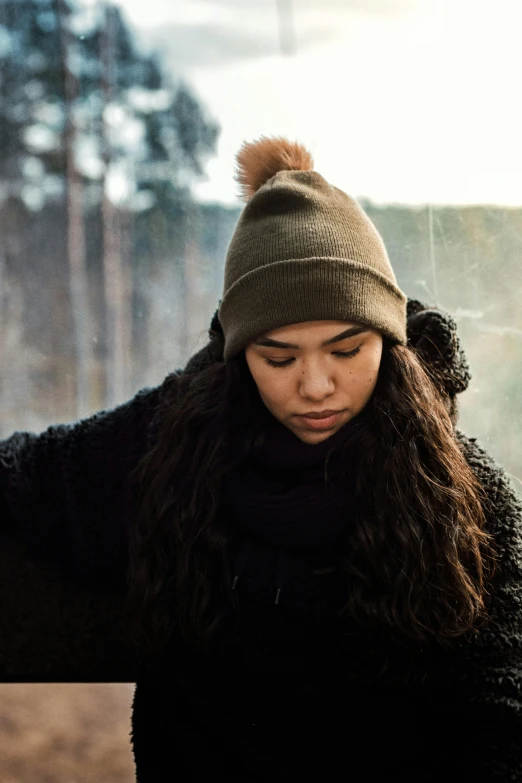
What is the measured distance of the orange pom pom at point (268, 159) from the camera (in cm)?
126

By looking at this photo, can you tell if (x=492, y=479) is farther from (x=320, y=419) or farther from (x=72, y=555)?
(x=72, y=555)

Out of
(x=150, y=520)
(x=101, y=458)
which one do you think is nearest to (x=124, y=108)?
(x=101, y=458)

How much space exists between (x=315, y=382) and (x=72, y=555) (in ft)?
2.02

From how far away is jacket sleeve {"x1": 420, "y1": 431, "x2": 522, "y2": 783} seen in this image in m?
1.07

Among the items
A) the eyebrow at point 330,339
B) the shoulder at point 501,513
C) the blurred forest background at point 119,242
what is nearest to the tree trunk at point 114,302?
the blurred forest background at point 119,242

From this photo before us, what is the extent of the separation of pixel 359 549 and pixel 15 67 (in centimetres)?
113

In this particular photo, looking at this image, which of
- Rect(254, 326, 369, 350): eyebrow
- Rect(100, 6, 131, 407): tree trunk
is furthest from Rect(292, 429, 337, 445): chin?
Rect(100, 6, 131, 407): tree trunk

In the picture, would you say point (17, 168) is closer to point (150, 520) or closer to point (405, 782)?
point (150, 520)

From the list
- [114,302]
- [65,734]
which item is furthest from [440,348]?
[65,734]

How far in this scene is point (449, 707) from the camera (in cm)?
114

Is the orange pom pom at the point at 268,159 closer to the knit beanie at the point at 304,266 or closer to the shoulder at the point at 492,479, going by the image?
the knit beanie at the point at 304,266

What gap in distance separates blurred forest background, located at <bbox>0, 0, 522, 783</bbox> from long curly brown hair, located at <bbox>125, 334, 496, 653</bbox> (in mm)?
296

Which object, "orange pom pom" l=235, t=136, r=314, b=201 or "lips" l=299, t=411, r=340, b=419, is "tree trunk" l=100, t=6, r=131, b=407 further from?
"lips" l=299, t=411, r=340, b=419

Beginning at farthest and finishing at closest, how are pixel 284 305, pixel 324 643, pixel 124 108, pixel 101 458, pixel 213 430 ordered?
pixel 124 108 < pixel 101 458 < pixel 213 430 < pixel 324 643 < pixel 284 305
